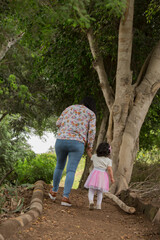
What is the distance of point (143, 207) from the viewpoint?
680 centimetres

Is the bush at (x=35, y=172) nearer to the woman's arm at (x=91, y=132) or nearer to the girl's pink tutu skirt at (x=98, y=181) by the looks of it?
the girl's pink tutu skirt at (x=98, y=181)

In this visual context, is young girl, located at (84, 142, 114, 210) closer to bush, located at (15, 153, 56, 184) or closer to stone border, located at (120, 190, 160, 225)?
stone border, located at (120, 190, 160, 225)

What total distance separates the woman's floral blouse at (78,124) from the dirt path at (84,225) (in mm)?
1350

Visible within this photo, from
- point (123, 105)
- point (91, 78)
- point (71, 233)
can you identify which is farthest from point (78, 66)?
point (71, 233)

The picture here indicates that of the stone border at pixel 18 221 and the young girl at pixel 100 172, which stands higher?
the young girl at pixel 100 172

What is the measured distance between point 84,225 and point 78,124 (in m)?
1.95

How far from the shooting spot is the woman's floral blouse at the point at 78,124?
6453 mm

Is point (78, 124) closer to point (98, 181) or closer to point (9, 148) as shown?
point (98, 181)

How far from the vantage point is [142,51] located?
424 inches

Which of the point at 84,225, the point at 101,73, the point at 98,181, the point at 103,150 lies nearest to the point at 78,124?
the point at 103,150

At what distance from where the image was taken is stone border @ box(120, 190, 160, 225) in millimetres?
6004

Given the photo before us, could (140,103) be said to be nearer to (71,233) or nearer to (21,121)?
(71,233)

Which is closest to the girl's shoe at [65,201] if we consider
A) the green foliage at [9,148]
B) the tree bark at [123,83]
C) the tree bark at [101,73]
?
the tree bark at [123,83]

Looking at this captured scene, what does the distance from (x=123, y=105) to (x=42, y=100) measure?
859cm
